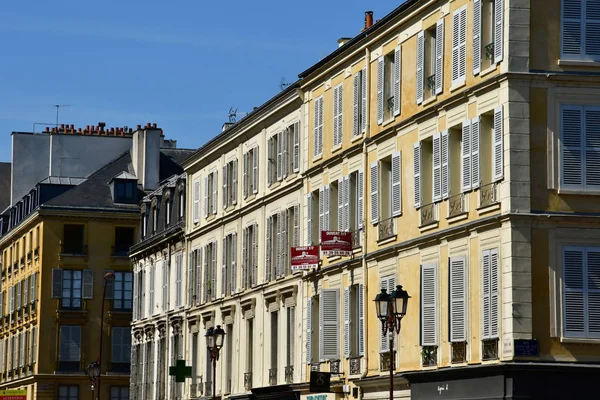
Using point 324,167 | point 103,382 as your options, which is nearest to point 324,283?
point 324,167

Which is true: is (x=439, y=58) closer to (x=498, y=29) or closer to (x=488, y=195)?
(x=498, y=29)

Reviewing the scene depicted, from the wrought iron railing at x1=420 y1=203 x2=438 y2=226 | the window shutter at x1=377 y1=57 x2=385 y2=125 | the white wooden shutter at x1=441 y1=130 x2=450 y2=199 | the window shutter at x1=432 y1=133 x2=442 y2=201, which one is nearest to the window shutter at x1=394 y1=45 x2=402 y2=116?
the window shutter at x1=377 y1=57 x2=385 y2=125

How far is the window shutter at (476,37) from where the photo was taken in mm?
33625

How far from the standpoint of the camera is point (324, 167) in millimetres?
45188

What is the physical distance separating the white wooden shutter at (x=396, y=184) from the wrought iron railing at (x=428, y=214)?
170cm

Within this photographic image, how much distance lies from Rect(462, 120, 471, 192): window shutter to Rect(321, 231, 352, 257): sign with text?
829 centimetres

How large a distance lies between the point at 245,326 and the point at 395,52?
677 inches

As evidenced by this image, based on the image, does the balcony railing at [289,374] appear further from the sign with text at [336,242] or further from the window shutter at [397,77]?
the window shutter at [397,77]

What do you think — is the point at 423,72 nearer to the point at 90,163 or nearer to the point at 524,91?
the point at 524,91

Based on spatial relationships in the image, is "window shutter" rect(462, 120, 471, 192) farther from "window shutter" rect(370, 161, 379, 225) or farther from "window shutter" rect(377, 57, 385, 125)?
"window shutter" rect(377, 57, 385, 125)

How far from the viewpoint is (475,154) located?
3322 centimetres

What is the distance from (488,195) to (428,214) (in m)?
3.68

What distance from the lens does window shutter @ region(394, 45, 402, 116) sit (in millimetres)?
38875

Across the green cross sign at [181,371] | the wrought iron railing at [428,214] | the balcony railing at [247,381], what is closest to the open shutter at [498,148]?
the wrought iron railing at [428,214]
